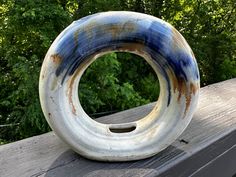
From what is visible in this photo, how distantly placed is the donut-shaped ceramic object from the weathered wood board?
4 cm

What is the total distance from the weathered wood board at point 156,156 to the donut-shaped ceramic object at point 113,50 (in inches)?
1.4

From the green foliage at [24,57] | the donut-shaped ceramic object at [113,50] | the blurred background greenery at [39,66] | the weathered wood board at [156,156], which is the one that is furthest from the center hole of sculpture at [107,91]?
the donut-shaped ceramic object at [113,50]

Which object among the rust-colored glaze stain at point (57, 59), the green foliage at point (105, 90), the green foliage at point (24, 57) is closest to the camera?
the rust-colored glaze stain at point (57, 59)

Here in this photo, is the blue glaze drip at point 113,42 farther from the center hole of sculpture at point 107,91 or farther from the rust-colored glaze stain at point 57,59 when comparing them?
the center hole of sculpture at point 107,91

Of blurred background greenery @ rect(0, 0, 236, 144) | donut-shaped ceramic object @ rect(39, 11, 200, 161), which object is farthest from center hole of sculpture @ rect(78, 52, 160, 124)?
donut-shaped ceramic object @ rect(39, 11, 200, 161)

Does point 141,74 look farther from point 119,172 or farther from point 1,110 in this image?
point 119,172

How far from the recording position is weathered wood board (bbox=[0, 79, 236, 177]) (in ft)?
2.92

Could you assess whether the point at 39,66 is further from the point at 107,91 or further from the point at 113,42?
the point at 113,42

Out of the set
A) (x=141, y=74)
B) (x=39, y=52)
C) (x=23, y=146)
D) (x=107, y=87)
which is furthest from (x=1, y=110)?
(x=23, y=146)

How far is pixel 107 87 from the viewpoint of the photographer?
2020mm

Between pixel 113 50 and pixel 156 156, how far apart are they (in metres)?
0.29

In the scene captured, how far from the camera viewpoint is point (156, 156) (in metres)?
0.97

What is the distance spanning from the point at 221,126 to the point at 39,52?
1.17 metres

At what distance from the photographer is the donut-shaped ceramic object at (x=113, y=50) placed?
0.86 meters
